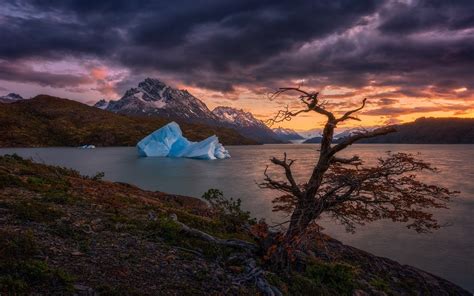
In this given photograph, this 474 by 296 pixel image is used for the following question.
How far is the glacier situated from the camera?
105062 mm

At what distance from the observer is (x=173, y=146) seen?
114 metres

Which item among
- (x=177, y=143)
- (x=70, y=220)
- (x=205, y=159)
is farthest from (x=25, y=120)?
(x=70, y=220)

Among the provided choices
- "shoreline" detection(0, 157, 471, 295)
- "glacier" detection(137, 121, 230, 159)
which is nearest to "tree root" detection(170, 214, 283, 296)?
"shoreline" detection(0, 157, 471, 295)

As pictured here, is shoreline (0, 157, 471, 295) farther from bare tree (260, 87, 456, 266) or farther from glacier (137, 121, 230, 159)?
glacier (137, 121, 230, 159)

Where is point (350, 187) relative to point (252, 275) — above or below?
above

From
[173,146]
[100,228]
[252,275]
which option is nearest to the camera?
[252,275]

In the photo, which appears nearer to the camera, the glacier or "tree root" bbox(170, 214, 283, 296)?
"tree root" bbox(170, 214, 283, 296)

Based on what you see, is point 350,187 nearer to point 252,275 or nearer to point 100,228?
point 252,275

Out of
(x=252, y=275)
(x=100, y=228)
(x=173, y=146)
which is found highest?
(x=173, y=146)

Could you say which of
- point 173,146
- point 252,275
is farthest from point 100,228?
point 173,146

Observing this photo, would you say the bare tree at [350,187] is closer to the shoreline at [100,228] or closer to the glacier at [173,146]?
the shoreline at [100,228]

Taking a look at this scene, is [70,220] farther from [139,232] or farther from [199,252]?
[199,252]

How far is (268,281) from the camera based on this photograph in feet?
33.3

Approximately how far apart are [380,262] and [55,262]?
15.3 metres
